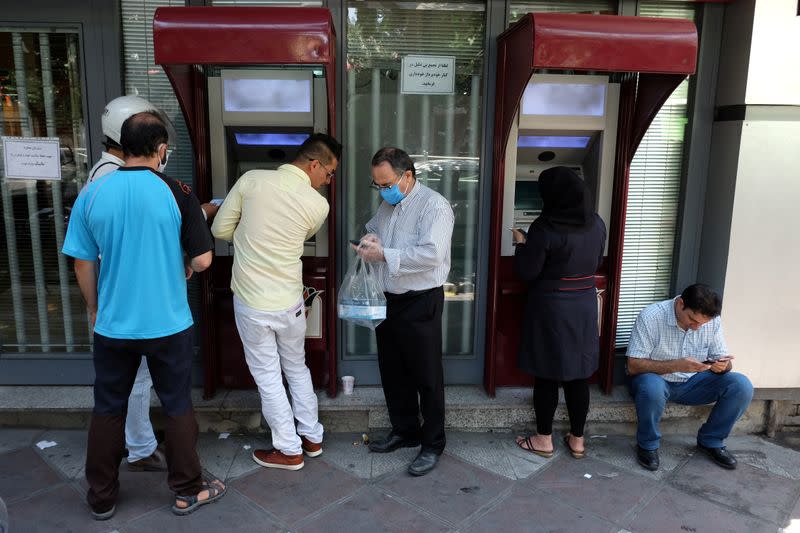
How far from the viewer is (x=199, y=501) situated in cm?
286

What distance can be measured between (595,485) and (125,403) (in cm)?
232

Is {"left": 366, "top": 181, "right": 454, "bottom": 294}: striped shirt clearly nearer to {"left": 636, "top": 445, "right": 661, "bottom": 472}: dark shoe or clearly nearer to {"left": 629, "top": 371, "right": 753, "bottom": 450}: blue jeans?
{"left": 629, "top": 371, "right": 753, "bottom": 450}: blue jeans

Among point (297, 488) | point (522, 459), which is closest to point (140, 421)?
point (297, 488)

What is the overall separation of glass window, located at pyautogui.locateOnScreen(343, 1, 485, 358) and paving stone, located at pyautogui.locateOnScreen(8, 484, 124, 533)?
1.69 m

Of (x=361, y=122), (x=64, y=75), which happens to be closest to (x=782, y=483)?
(x=361, y=122)

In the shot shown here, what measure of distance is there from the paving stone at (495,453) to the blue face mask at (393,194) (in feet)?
4.77

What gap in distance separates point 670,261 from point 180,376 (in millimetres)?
3074

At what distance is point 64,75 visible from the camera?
11.8 feet

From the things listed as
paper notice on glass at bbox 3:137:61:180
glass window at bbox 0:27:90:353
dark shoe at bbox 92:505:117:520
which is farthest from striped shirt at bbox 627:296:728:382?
paper notice on glass at bbox 3:137:61:180

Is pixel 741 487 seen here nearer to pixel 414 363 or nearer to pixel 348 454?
pixel 414 363

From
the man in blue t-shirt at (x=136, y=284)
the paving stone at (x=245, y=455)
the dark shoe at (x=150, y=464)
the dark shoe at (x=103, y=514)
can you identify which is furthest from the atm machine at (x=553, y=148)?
the dark shoe at (x=103, y=514)

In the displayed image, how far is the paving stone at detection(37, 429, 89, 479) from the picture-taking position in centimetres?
316

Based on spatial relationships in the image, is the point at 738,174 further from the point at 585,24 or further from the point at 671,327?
the point at 585,24

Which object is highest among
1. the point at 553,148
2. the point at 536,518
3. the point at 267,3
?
the point at 267,3
